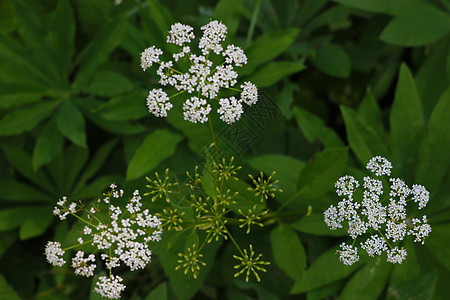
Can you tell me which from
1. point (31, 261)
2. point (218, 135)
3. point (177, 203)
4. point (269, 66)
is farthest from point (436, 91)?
point (31, 261)

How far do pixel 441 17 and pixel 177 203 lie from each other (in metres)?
2.68

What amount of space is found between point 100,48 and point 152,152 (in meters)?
0.97

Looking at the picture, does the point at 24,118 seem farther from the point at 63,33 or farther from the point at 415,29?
the point at 415,29

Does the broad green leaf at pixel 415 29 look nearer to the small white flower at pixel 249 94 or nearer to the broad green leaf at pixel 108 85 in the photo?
the small white flower at pixel 249 94

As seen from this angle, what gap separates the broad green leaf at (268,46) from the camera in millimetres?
3207

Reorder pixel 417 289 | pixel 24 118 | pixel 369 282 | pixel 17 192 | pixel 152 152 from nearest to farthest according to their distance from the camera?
pixel 417 289 < pixel 369 282 < pixel 152 152 < pixel 24 118 < pixel 17 192

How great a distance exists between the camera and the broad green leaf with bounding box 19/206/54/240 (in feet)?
10.8

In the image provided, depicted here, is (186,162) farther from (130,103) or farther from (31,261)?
(31,261)

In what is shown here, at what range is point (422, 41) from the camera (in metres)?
3.25

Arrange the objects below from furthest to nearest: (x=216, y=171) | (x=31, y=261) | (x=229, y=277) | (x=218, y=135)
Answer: (x=31, y=261) < (x=229, y=277) < (x=218, y=135) < (x=216, y=171)

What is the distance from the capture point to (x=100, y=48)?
3.31 m

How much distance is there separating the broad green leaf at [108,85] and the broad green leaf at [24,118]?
35 cm

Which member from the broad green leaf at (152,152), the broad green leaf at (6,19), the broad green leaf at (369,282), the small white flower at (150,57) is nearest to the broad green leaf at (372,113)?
the broad green leaf at (369,282)

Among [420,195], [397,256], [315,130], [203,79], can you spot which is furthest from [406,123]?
[203,79]
